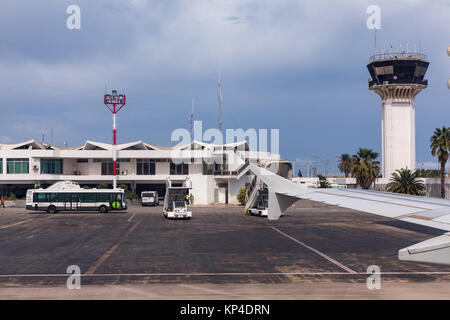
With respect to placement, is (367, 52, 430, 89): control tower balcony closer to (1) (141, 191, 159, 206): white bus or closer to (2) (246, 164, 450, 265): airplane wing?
(1) (141, 191, 159, 206): white bus

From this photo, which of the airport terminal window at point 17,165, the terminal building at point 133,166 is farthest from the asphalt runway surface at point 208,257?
the airport terminal window at point 17,165

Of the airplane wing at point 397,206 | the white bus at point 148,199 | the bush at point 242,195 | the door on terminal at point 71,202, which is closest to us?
the airplane wing at point 397,206

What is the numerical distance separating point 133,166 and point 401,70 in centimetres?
5120

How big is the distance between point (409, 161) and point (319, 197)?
7556 cm

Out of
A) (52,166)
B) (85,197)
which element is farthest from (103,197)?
(52,166)

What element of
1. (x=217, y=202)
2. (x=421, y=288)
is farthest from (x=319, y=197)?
(x=217, y=202)

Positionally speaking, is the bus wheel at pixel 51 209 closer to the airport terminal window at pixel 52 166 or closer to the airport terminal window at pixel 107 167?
the airport terminal window at pixel 52 166

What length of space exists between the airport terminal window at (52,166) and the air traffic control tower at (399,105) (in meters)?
59.1

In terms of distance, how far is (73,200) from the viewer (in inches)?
2343

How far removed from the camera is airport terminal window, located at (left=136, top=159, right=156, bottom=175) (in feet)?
288

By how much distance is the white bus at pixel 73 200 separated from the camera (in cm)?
5891

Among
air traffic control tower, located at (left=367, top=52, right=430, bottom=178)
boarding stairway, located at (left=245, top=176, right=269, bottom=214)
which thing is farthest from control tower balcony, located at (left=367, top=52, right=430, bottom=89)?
boarding stairway, located at (left=245, top=176, right=269, bottom=214)

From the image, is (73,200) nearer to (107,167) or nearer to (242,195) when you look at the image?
(242,195)

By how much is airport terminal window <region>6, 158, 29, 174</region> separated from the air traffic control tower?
63.7 m
